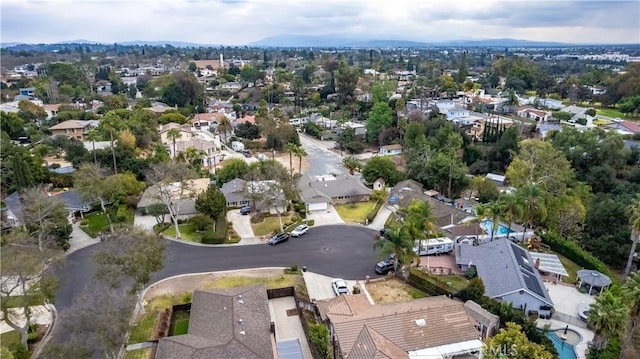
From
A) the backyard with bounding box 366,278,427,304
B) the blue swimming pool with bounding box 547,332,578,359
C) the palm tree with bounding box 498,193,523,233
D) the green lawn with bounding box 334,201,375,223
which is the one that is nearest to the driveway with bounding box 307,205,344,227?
the green lawn with bounding box 334,201,375,223

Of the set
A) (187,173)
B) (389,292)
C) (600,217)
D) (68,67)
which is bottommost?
(389,292)

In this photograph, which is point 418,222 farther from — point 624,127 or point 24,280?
point 624,127

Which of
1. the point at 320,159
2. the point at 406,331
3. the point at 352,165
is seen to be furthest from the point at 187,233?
the point at 320,159

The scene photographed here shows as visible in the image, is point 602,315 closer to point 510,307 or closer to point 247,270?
point 510,307

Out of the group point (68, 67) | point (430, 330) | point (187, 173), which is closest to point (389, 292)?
point (430, 330)

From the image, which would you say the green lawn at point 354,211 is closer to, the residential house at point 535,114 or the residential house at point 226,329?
the residential house at point 226,329

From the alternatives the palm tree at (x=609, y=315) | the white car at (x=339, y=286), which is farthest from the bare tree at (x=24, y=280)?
the palm tree at (x=609, y=315)
